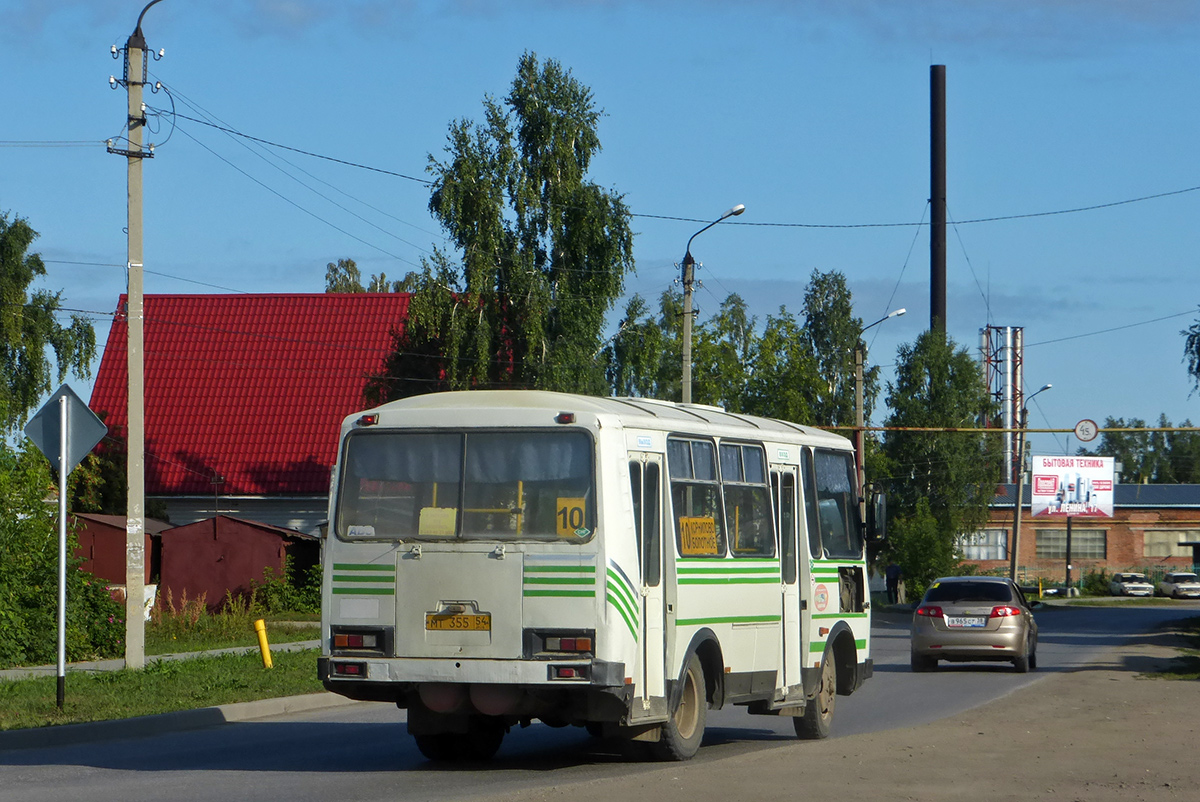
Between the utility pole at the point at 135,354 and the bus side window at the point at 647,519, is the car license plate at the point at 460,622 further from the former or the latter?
the utility pole at the point at 135,354

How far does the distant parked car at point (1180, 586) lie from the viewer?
3214 inches

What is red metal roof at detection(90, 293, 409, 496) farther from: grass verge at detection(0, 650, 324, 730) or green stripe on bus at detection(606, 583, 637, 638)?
green stripe on bus at detection(606, 583, 637, 638)

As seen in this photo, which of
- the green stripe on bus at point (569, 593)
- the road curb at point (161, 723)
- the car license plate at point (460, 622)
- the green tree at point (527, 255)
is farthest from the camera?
the green tree at point (527, 255)

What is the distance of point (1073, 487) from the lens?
267 feet

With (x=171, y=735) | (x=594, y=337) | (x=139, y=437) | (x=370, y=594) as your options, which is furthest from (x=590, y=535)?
(x=594, y=337)

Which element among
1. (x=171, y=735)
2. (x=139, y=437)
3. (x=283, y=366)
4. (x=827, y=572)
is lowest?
(x=171, y=735)

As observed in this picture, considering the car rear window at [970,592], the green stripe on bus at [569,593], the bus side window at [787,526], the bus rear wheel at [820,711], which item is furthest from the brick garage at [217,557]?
the green stripe on bus at [569,593]

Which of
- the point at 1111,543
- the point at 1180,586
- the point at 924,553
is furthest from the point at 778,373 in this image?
the point at 1111,543

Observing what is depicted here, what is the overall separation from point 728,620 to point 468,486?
8.89 ft

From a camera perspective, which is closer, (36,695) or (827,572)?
(827,572)

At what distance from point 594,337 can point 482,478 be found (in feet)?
107

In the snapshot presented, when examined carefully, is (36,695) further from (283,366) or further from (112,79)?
(283,366)

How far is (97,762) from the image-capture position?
12547 millimetres

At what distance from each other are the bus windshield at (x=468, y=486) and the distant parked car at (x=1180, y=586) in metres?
76.9
